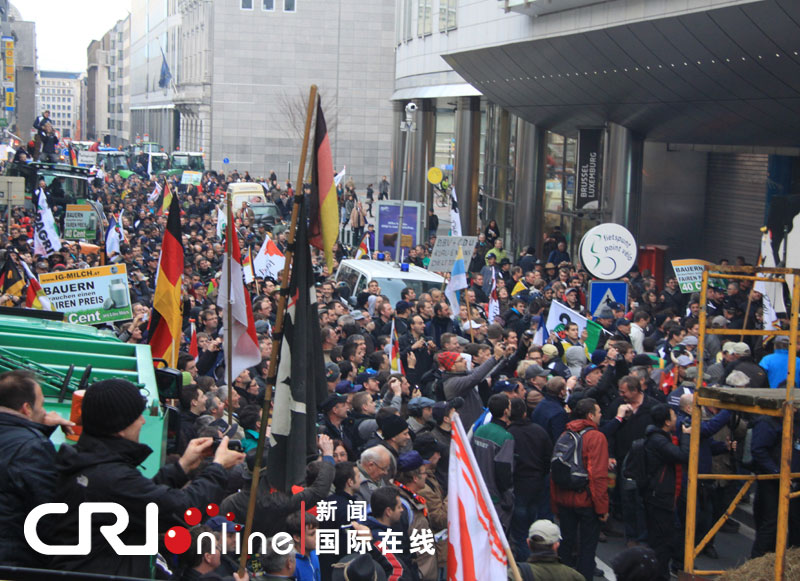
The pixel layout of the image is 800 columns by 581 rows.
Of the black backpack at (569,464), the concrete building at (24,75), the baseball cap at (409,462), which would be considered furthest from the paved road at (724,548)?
the concrete building at (24,75)

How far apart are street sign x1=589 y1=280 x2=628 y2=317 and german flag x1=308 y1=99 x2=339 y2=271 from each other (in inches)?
431

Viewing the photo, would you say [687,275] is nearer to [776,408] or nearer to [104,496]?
[776,408]

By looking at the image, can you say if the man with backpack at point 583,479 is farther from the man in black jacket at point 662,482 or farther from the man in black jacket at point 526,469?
the man in black jacket at point 662,482

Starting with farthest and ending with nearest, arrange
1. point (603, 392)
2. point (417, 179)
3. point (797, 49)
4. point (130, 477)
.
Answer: point (417, 179) → point (797, 49) → point (603, 392) → point (130, 477)

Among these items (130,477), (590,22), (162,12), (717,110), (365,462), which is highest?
(162,12)

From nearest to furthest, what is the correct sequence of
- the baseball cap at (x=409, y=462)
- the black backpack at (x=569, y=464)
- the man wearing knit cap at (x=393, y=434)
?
the baseball cap at (x=409, y=462)
the man wearing knit cap at (x=393, y=434)
the black backpack at (x=569, y=464)

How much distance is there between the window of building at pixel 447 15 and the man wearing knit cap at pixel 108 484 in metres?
31.1

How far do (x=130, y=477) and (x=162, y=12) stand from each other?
4335 inches

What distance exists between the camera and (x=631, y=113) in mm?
23453

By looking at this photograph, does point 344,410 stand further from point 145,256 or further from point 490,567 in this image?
point 145,256

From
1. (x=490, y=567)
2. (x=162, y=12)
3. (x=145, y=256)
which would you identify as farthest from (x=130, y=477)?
(x=162, y=12)

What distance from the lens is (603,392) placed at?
33.6 ft

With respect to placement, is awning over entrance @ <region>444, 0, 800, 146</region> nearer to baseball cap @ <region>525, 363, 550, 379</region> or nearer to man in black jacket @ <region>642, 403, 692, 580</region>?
baseball cap @ <region>525, 363, 550, 379</region>

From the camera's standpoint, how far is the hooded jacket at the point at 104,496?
412 centimetres
